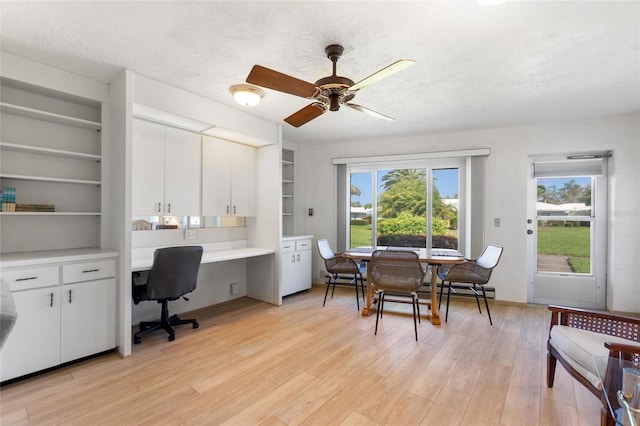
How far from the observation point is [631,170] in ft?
11.8

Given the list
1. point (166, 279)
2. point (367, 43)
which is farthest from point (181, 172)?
point (367, 43)

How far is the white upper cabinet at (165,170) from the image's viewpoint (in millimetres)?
3020

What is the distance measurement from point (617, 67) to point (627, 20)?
794 millimetres

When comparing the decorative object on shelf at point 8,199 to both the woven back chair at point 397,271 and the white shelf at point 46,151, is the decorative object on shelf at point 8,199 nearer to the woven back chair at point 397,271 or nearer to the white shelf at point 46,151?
the white shelf at point 46,151

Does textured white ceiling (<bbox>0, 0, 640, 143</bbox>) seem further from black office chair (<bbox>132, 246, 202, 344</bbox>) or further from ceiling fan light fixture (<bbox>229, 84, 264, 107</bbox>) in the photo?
black office chair (<bbox>132, 246, 202, 344</bbox>)

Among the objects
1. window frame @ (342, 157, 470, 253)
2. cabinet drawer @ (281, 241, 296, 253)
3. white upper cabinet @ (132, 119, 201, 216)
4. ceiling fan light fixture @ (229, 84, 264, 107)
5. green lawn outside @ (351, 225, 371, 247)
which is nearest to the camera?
ceiling fan light fixture @ (229, 84, 264, 107)

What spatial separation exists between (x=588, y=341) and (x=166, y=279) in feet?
10.6

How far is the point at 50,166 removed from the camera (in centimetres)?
272

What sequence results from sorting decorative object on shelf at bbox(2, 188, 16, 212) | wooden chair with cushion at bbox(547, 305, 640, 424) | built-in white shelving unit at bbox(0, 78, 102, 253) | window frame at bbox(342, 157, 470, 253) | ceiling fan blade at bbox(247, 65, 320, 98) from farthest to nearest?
1. window frame at bbox(342, 157, 470, 253)
2. built-in white shelving unit at bbox(0, 78, 102, 253)
3. decorative object on shelf at bbox(2, 188, 16, 212)
4. ceiling fan blade at bbox(247, 65, 320, 98)
5. wooden chair with cushion at bbox(547, 305, 640, 424)

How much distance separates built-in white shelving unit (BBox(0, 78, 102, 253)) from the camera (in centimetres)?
248

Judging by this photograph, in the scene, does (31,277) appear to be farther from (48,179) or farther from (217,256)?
(217,256)

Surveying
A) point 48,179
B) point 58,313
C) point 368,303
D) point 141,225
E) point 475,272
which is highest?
point 48,179

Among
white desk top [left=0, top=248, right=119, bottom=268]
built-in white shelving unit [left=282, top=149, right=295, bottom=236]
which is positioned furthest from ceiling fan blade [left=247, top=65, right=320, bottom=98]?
built-in white shelving unit [left=282, top=149, right=295, bottom=236]

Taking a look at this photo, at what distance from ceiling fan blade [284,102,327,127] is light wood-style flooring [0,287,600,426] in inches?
82.6
